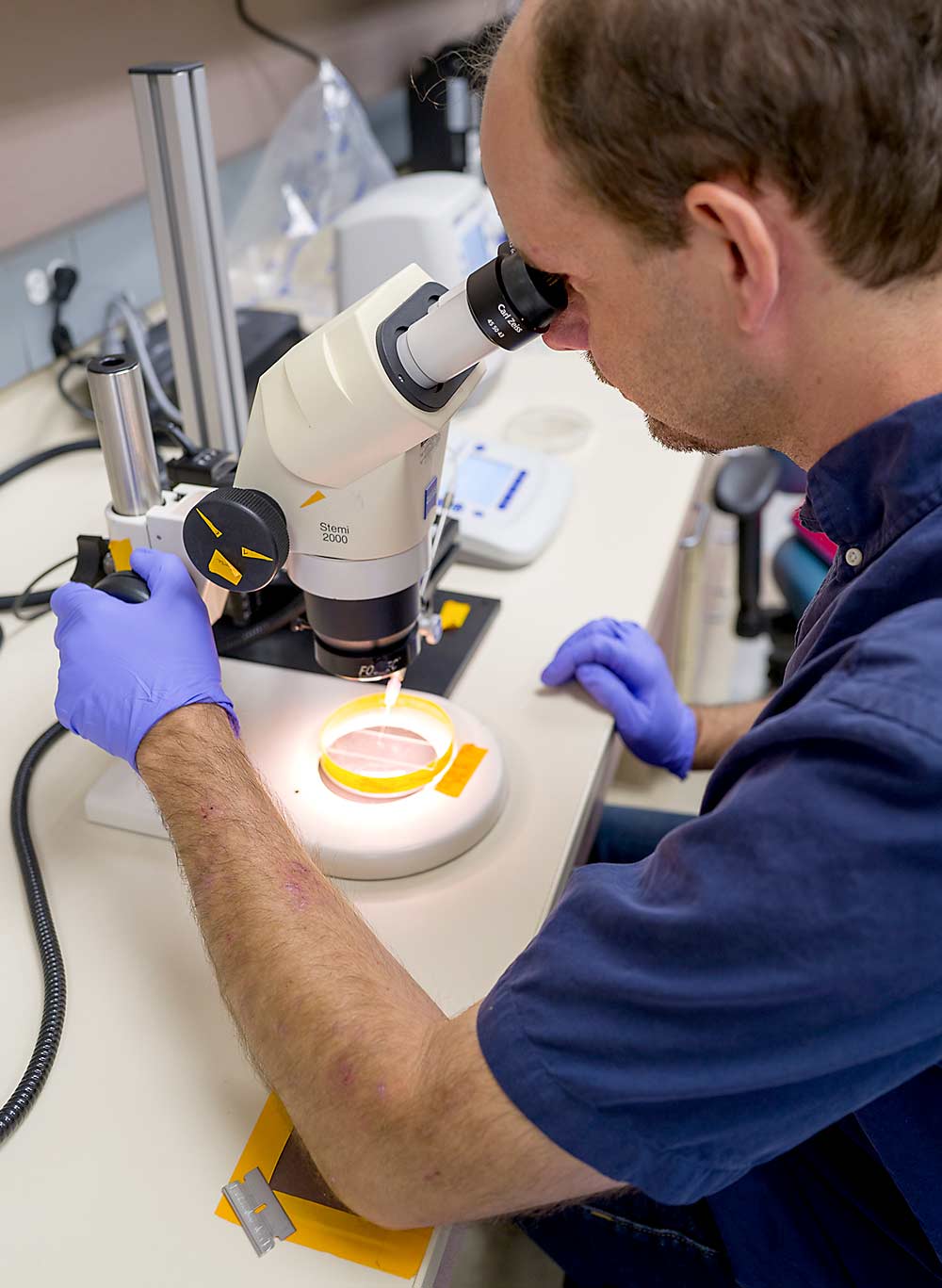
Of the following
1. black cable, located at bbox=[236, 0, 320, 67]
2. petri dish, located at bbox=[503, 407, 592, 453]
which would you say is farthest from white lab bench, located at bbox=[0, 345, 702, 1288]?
black cable, located at bbox=[236, 0, 320, 67]

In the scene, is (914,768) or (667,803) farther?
(667,803)

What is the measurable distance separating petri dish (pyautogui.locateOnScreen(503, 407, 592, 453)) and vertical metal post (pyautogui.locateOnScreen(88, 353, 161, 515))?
81cm

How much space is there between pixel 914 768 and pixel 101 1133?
0.58 metres

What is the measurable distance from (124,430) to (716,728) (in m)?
0.74

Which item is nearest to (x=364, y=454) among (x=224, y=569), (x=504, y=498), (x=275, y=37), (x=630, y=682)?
(x=224, y=569)

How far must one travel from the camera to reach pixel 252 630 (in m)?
1.18

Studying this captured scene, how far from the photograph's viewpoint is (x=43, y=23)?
1.60 metres

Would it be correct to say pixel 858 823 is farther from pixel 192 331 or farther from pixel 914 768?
pixel 192 331

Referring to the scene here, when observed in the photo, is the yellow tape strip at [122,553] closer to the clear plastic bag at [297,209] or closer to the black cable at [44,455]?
the black cable at [44,455]

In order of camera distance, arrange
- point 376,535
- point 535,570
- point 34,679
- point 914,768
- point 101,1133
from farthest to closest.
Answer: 1. point 535,570
2. point 34,679
3. point 376,535
4. point 101,1133
5. point 914,768

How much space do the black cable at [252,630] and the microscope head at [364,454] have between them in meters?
0.24

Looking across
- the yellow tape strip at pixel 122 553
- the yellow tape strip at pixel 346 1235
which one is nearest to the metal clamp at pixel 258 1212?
the yellow tape strip at pixel 346 1235

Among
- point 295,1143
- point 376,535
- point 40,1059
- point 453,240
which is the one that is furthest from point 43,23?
point 295,1143

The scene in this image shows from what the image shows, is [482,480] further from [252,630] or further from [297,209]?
[297,209]
